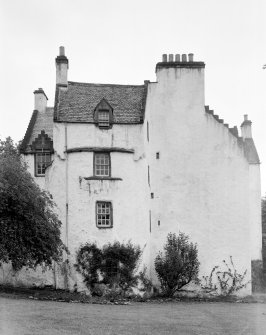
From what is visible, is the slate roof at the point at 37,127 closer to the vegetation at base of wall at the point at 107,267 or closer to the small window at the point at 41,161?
the small window at the point at 41,161

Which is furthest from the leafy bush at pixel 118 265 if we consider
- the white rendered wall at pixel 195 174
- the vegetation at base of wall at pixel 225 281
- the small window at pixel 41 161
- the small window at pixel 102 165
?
the small window at pixel 41 161

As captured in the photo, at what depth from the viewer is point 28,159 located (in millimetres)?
36312

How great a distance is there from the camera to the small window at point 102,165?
111ft

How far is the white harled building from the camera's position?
33719mm

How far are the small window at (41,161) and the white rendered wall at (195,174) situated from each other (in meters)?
7.04

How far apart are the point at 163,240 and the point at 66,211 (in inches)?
303

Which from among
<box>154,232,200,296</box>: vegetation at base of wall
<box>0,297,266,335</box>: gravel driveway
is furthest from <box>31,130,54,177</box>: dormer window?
<box>0,297,266,335</box>: gravel driveway

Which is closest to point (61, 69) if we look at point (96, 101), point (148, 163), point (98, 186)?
point (96, 101)

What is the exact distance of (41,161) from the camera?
36250mm

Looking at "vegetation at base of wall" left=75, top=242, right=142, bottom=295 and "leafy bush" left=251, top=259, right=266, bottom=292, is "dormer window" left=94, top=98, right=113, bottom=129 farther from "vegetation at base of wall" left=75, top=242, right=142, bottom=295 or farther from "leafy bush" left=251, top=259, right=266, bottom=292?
"leafy bush" left=251, top=259, right=266, bottom=292

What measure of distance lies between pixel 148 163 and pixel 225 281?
9.72m

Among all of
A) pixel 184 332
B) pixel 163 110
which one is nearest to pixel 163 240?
pixel 163 110

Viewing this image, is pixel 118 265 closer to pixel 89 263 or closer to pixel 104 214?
pixel 89 263

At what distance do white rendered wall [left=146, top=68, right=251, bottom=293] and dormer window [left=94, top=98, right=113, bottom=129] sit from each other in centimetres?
346
